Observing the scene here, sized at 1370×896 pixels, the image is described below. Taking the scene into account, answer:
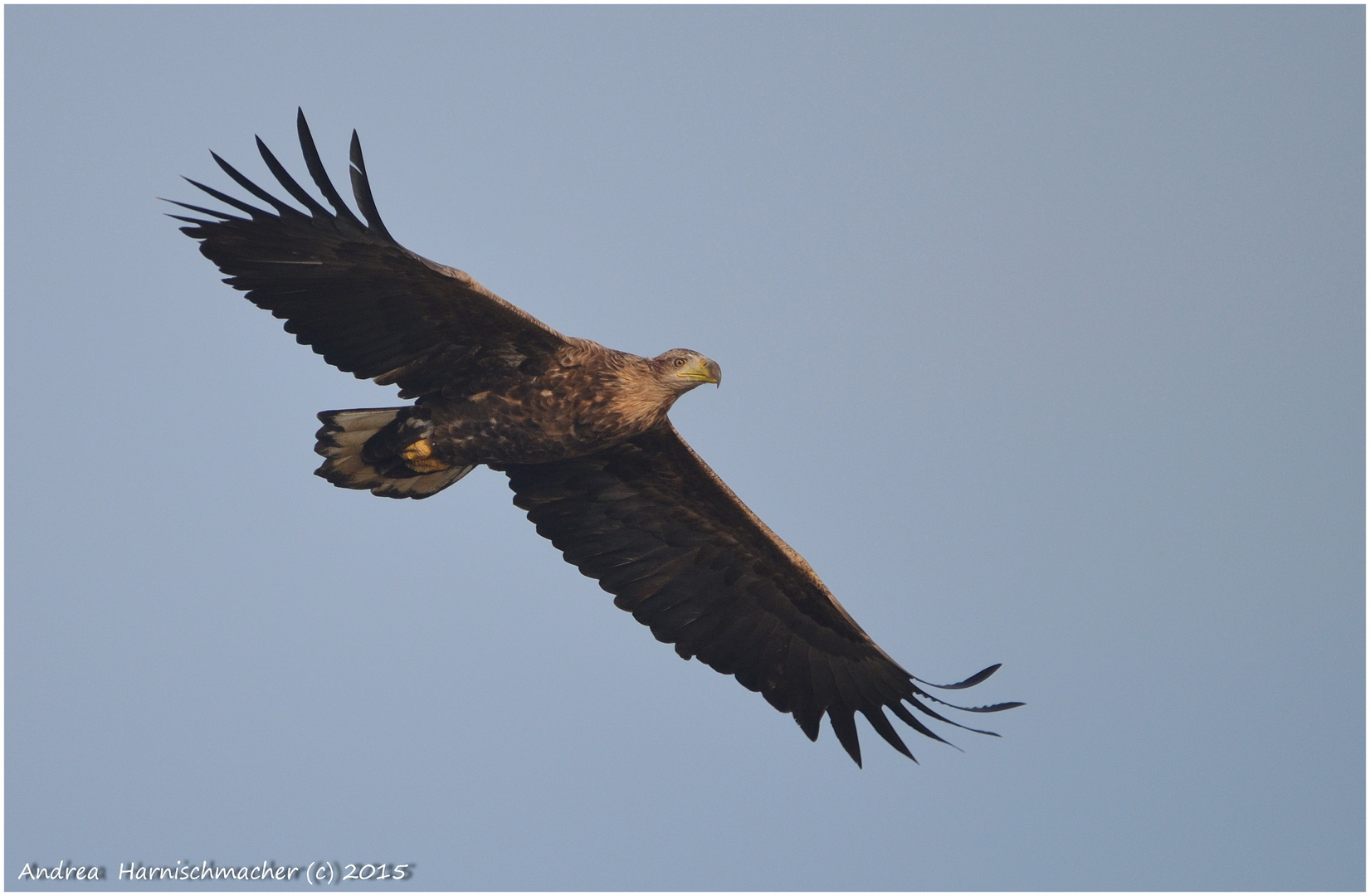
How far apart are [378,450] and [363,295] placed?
1.11m

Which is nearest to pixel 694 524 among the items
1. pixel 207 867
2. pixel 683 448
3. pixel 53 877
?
pixel 683 448

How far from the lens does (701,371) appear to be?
9945 millimetres

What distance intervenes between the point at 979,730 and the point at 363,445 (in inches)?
168

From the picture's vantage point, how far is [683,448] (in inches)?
422

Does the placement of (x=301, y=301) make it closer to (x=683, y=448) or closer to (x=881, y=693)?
(x=683, y=448)

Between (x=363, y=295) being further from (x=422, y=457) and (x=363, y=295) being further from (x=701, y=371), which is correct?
(x=701, y=371)

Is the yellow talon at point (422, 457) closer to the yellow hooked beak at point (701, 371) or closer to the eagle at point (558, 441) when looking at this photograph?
the eagle at point (558, 441)

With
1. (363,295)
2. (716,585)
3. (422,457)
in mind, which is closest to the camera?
(363,295)

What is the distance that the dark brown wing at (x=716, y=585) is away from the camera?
11008 millimetres

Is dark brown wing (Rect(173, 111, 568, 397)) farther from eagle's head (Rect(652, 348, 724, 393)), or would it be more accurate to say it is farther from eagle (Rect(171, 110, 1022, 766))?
eagle's head (Rect(652, 348, 724, 393))

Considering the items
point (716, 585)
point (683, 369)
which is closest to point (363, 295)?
point (683, 369)

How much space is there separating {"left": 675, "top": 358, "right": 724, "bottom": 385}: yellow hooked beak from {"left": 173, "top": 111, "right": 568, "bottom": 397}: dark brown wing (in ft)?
2.69

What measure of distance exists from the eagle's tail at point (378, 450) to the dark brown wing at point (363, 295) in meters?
0.24

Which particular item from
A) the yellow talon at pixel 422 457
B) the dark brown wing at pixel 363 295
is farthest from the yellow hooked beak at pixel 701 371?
the yellow talon at pixel 422 457
